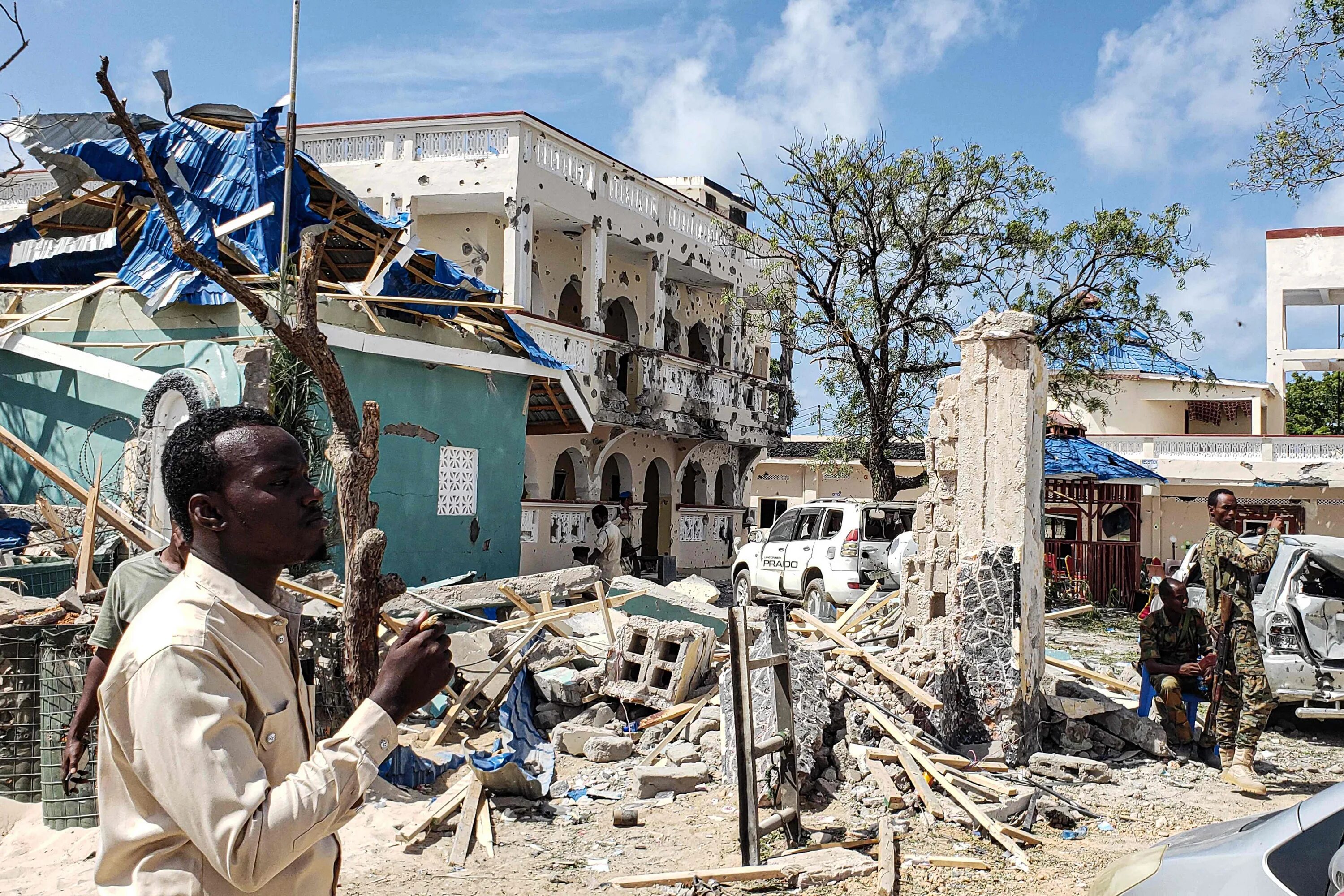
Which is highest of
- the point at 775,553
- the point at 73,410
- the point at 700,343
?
the point at 700,343

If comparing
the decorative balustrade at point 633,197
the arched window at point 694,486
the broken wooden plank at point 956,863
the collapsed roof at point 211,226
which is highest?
the decorative balustrade at point 633,197

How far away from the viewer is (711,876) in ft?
18.0

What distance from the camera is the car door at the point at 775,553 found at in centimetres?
1725

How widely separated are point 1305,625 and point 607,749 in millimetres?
5931

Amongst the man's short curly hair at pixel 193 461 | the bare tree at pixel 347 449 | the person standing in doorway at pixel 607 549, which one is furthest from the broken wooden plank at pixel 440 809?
the person standing in doorway at pixel 607 549

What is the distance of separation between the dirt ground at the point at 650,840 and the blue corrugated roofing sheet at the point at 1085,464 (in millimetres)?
11780

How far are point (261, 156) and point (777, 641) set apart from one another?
375 inches

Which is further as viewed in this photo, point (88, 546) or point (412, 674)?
point (88, 546)

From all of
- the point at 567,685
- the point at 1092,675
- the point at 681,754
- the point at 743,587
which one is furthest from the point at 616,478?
the point at 681,754

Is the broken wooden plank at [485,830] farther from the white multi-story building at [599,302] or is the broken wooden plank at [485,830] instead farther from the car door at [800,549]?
the car door at [800,549]

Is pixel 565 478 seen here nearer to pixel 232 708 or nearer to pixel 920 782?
pixel 920 782

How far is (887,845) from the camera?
19.0 feet

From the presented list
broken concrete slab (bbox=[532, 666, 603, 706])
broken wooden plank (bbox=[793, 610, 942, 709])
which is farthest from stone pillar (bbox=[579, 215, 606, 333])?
broken concrete slab (bbox=[532, 666, 603, 706])

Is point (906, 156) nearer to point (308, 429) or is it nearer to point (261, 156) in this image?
point (261, 156)
